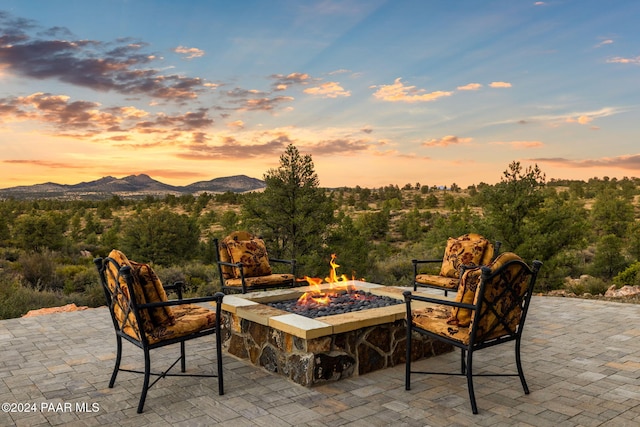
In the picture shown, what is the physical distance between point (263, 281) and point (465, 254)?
9.33 feet

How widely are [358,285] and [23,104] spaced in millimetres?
11128

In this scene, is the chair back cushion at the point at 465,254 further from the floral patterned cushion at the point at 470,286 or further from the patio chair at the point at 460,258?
the floral patterned cushion at the point at 470,286

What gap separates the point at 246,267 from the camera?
671 centimetres

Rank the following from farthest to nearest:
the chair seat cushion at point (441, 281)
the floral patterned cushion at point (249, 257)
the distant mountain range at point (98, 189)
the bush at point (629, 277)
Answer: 1. the distant mountain range at point (98, 189)
2. the bush at point (629, 277)
3. the floral patterned cushion at point (249, 257)
4. the chair seat cushion at point (441, 281)

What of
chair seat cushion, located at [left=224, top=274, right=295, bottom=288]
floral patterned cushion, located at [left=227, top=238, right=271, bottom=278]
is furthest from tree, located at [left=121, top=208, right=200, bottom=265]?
chair seat cushion, located at [left=224, top=274, right=295, bottom=288]

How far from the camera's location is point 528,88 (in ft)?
35.4

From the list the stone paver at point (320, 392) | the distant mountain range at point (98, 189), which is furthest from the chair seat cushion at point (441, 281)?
the distant mountain range at point (98, 189)

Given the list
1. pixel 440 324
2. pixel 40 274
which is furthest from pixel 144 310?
pixel 40 274

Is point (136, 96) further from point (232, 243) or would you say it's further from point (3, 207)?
point (3, 207)

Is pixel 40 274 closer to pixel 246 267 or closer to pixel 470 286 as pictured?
pixel 246 267

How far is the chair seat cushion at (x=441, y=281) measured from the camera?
6.35 m

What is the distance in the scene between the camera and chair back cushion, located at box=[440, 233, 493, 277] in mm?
6496

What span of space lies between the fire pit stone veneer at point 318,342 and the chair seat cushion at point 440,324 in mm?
482

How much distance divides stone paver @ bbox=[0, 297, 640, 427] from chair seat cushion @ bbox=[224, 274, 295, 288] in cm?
117
